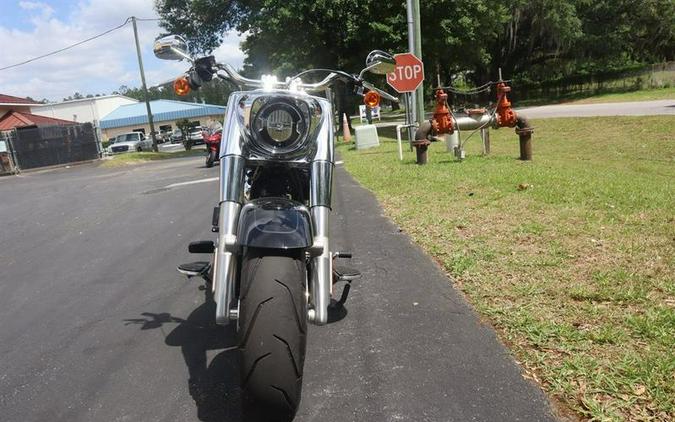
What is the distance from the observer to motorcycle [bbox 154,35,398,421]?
2.31 metres

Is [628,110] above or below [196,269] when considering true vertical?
above

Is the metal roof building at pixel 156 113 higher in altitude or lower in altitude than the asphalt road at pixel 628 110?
higher

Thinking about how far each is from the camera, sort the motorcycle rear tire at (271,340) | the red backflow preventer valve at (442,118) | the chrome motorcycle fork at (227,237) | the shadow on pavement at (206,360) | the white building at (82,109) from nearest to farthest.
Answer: the motorcycle rear tire at (271,340)
the chrome motorcycle fork at (227,237)
the shadow on pavement at (206,360)
the red backflow preventer valve at (442,118)
the white building at (82,109)

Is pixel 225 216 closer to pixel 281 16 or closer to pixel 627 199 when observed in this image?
pixel 627 199

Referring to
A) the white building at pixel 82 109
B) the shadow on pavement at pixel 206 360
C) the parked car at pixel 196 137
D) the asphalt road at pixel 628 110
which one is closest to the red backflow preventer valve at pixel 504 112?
the shadow on pavement at pixel 206 360

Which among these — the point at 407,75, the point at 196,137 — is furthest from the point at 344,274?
the point at 196,137

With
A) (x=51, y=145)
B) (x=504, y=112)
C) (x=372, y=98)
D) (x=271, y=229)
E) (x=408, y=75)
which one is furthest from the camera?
(x=51, y=145)

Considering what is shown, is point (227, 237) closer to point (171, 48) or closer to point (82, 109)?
point (171, 48)

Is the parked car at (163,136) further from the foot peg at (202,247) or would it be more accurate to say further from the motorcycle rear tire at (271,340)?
the motorcycle rear tire at (271,340)

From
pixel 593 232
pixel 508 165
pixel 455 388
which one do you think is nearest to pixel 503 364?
pixel 455 388

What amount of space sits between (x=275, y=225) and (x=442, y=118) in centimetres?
886

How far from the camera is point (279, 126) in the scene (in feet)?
9.59

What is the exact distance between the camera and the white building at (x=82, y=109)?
59781mm

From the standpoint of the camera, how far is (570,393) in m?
2.65
